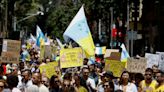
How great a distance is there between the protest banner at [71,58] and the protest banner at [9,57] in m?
1.25

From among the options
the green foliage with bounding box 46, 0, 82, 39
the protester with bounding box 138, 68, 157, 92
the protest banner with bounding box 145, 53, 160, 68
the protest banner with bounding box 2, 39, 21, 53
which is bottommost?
the protester with bounding box 138, 68, 157, 92

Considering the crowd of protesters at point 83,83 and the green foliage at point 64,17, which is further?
the green foliage at point 64,17

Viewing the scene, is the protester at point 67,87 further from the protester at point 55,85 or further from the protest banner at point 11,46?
the protest banner at point 11,46

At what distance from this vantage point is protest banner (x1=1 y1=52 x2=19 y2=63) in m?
15.2

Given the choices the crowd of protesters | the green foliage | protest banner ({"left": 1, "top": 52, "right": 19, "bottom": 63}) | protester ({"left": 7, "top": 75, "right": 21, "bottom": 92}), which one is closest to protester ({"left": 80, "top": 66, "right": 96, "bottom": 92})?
the crowd of protesters

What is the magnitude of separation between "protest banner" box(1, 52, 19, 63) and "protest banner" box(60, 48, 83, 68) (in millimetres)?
1251

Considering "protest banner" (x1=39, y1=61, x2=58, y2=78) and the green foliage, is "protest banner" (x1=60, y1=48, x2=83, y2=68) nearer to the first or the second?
"protest banner" (x1=39, y1=61, x2=58, y2=78)

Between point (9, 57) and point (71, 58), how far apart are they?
1.65 metres

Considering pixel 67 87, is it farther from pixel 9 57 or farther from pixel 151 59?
pixel 9 57

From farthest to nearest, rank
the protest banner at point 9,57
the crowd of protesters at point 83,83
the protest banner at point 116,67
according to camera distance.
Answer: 1. the protest banner at point 9,57
2. the protest banner at point 116,67
3. the crowd of protesters at point 83,83

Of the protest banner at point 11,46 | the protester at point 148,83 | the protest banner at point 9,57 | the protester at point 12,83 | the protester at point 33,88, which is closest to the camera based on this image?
the protester at point 12,83

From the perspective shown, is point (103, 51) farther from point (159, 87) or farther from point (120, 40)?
point (120, 40)

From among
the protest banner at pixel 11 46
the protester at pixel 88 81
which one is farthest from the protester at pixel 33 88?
the protest banner at pixel 11 46

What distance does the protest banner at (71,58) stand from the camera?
1443cm
